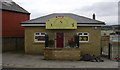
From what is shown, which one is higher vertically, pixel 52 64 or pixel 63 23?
pixel 63 23

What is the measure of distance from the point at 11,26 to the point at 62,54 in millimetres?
9792

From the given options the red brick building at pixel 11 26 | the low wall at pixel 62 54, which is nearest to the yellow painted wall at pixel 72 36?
the low wall at pixel 62 54

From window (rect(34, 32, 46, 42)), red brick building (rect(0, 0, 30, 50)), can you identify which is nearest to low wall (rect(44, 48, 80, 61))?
window (rect(34, 32, 46, 42))

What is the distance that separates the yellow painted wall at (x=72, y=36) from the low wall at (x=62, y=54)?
314 centimetres

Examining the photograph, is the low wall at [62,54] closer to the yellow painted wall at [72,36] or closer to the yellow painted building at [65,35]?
the yellow painted building at [65,35]

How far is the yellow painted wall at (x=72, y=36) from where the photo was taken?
17047 mm

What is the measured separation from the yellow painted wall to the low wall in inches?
123

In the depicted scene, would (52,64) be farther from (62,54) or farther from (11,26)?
(11,26)

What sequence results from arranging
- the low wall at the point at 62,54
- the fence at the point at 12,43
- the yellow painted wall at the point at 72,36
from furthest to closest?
1. the fence at the point at 12,43
2. the yellow painted wall at the point at 72,36
3. the low wall at the point at 62,54

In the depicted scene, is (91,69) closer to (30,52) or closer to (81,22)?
(81,22)

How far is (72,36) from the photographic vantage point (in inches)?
678

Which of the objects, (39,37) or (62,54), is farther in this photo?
(39,37)

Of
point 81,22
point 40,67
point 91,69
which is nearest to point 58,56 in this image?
point 40,67

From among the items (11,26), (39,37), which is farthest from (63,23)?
(11,26)
